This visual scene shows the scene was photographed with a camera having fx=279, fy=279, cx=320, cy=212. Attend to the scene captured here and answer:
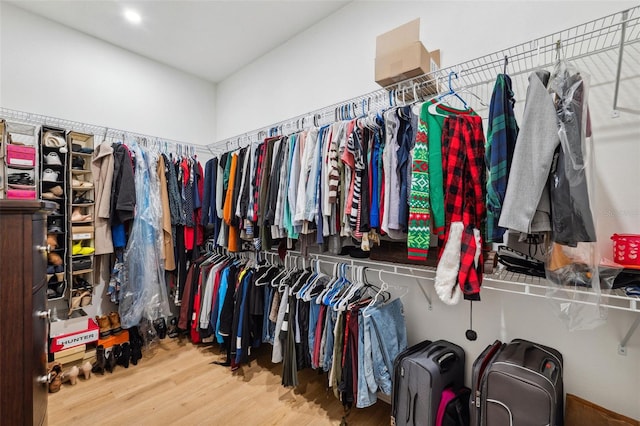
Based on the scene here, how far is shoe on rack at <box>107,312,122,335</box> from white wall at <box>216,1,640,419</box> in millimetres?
2400

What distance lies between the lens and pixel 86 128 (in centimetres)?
255

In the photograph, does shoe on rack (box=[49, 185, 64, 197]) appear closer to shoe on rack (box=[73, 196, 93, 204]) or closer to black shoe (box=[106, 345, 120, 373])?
shoe on rack (box=[73, 196, 93, 204])

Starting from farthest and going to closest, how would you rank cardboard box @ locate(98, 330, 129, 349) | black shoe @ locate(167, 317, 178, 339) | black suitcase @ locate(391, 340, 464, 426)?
black shoe @ locate(167, 317, 178, 339), cardboard box @ locate(98, 330, 129, 349), black suitcase @ locate(391, 340, 464, 426)

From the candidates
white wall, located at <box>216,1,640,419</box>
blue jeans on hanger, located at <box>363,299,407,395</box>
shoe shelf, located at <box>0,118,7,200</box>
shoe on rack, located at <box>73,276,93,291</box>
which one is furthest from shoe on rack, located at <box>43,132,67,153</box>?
blue jeans on hanger, located at <box>363,299,407,395</box>

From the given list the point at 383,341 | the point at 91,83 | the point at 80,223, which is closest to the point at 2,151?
the point at 80,223

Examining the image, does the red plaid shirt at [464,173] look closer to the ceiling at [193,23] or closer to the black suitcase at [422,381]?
the black suitcase at [422,381]

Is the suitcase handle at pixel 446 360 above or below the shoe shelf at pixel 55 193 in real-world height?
below

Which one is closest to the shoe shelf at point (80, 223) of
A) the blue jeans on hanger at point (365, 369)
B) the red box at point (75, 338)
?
the red box at point (75, 338)

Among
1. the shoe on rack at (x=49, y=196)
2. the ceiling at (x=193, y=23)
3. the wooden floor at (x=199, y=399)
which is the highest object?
the ceiling at (x=193, y=23)

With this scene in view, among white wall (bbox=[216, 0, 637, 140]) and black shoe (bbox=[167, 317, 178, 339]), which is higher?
white wall (bbox=[216, 0, 637, 140])

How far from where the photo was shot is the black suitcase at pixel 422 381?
4.45 feet

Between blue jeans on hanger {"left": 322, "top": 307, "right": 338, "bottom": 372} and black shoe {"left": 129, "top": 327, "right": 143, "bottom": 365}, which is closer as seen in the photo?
blue jeans on hanger {"left": 322, "top": 307, "right": 338, "bottom": 372}

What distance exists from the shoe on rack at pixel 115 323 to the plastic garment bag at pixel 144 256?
0.07 m

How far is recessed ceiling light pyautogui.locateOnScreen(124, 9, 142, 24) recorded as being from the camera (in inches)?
89.8
